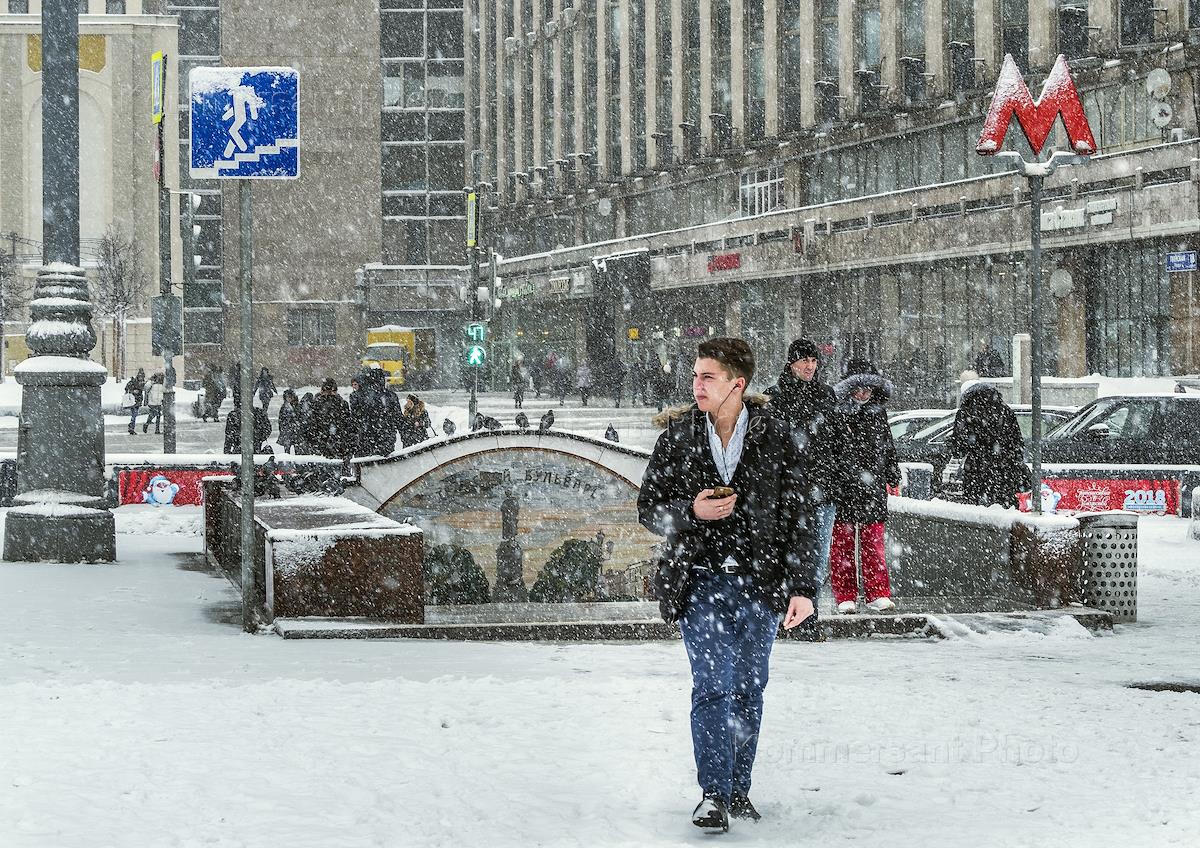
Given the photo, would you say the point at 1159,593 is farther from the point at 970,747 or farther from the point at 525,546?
the point at 970,747

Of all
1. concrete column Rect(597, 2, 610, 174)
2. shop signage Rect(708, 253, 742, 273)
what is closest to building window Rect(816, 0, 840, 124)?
shop signage Rect(708, 253, 742, 273)

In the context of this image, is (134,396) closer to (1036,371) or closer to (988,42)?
(988,42)

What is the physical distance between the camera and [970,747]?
22.8 feet

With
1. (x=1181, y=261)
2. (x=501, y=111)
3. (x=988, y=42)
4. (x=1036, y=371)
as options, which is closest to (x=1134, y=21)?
(x=988, y=42)

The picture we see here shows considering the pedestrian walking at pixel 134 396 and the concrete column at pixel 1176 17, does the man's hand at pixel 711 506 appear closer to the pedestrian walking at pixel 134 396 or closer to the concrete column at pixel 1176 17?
the concrete column at pixel 1176 17

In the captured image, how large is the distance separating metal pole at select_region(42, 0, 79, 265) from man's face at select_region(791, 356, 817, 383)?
603cm

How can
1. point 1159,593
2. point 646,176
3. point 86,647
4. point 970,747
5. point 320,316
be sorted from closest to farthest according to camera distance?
point 970,747 < point 86,647 < point 1159,593 < point 646,176 < point 320,316

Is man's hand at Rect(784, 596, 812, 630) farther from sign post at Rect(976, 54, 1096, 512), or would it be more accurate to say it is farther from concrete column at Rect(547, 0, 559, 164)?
concrete column at Rect(547, 0, 559, 164)

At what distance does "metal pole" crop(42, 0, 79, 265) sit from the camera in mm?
12875

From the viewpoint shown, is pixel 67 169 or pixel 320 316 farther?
pixel 320 316

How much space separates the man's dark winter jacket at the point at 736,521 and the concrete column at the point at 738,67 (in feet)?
162

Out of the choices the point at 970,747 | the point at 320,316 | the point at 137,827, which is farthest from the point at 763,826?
the point at 320,316

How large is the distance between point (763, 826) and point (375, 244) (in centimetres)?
8096

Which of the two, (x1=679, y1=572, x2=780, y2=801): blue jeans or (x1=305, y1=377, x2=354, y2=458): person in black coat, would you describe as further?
(x1=305, y1=377, x2=354, y2=458): person in black coat
